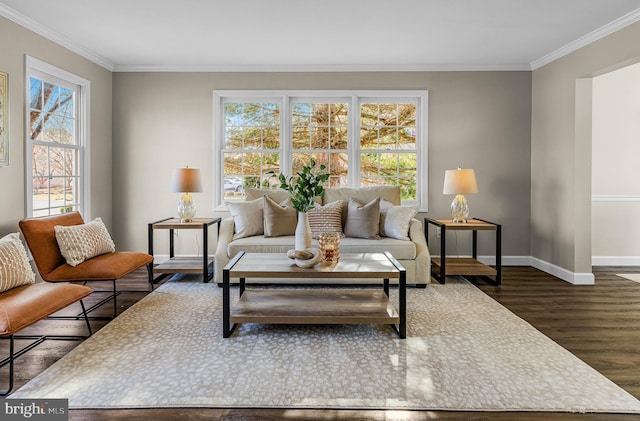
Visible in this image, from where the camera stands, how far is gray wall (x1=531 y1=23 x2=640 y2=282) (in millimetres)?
4480

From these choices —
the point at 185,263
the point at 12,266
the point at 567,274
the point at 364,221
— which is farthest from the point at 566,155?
the point at 12,266

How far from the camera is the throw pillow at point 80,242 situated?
339cm

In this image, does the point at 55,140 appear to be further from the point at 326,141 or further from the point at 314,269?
the point at 314,269

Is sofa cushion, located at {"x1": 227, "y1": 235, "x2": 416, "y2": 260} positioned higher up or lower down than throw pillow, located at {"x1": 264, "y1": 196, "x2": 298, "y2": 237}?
lower down

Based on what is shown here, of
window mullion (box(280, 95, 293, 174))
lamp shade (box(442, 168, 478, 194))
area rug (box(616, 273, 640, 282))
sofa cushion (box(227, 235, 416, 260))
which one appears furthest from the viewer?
window mullion (box(280, 95, 293, 174))

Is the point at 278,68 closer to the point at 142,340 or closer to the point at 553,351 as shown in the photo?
the point at 142,340

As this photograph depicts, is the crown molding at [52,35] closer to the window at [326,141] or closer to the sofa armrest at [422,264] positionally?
the window at [326,141]

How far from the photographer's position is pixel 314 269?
3.02 meters

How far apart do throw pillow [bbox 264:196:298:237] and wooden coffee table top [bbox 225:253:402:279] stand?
1094 mm

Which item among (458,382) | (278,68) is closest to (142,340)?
(458,382)

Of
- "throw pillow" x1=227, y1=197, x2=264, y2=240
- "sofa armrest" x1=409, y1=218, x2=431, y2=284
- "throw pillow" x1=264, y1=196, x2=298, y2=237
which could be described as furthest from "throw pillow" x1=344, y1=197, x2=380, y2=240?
"throw pillow" x1=227, y1=197, x2=264, y2=240

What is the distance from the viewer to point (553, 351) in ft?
8.82

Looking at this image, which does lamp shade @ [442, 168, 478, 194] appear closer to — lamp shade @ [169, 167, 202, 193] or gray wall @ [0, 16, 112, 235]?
lamp shade @ [169, 167, 202, 193]

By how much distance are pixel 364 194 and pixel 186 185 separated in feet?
6.63
